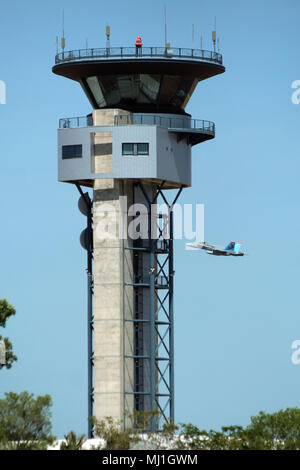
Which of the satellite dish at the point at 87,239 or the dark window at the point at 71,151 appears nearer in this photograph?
the dark window at the point at 71,151

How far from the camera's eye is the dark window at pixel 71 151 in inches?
6432

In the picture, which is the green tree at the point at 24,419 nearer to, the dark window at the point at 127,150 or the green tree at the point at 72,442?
the green tree at the point at 72,442

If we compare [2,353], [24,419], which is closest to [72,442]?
[24,419]

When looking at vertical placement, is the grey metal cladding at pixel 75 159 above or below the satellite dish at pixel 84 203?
above

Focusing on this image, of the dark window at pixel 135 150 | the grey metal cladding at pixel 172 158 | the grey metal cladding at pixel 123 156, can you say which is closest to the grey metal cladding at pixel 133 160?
the grey metal cladding at pixel 123 156

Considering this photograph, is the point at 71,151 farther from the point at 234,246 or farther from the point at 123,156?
the point at 234,246

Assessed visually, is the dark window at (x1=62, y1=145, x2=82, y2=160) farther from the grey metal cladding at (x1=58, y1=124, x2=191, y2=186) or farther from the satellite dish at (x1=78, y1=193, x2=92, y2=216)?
the satellite dish at (x1=78, y1=193, x2=92, y2=216)

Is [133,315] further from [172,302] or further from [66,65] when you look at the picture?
[66,65]

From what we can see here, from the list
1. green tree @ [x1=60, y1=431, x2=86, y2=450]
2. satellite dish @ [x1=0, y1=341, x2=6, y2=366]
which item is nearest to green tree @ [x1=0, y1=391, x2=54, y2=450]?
green tree @ [x1=60, y1=431, x2=86, y2=450]

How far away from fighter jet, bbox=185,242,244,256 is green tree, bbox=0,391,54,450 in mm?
24808

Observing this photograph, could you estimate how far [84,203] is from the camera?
16738 centimetres

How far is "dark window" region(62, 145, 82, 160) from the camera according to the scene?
163 meters

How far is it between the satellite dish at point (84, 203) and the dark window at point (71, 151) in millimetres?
4192

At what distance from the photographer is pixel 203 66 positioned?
16538 centimetres
